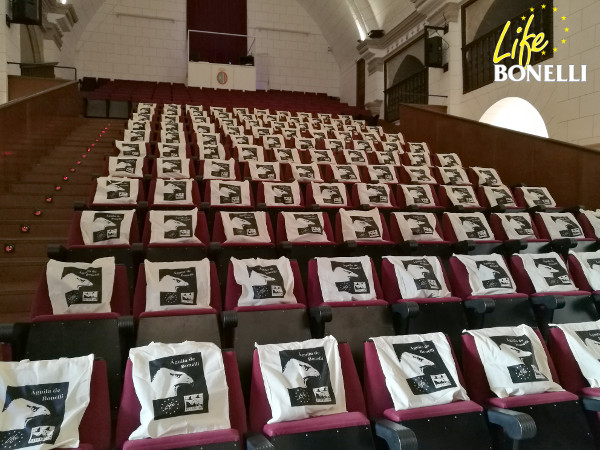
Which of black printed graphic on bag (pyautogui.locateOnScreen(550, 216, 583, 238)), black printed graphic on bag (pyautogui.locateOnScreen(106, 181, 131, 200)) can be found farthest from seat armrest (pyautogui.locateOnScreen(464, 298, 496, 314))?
black printed graphic on bag (pyautogui.locateOnScreen(106, 181, 131, 200))

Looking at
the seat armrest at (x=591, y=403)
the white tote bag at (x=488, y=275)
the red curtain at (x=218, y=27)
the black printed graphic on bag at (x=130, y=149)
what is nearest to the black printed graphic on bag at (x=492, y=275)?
the white tote bag at (x=488, y=275)

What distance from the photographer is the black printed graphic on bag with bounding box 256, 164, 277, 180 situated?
6.16 feet

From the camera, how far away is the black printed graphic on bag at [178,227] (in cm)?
126

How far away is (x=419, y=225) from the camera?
146 cm

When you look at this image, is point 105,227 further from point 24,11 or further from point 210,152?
point 24,11

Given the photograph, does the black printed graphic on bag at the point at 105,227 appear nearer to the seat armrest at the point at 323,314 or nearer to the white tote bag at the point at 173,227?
the white tote bag at the point at 173,227

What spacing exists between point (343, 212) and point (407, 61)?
350 cm

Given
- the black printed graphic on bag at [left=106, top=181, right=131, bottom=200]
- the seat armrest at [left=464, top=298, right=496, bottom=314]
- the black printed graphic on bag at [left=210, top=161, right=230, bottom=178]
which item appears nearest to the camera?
the seat armrest at [left=464, top=298, right=496, bottom=314]

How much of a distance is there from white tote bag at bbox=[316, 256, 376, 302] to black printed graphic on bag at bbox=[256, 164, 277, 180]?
0.85 metres

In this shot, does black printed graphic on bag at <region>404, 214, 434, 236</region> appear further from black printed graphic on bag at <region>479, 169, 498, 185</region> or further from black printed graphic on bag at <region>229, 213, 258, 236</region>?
black printed graphic on bag at <region>479, 169, 498, 185</region>

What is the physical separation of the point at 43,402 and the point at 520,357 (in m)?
0.72

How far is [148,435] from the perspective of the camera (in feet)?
2.01

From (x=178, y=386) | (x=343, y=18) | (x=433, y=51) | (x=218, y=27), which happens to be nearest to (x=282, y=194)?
(x=178, y=386)

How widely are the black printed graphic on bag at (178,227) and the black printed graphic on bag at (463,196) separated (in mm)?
1020
